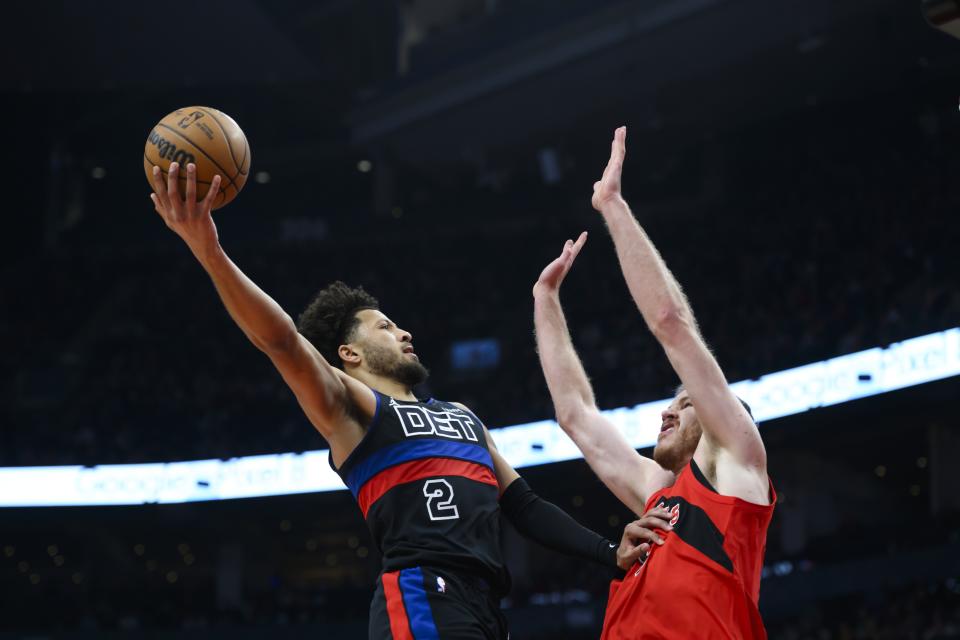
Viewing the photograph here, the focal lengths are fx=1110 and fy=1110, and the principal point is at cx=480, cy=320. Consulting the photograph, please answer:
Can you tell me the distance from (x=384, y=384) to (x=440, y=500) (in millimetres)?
593

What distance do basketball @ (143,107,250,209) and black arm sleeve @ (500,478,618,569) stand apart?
61.7 inches

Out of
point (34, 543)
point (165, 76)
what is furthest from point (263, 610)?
point (165, 76)

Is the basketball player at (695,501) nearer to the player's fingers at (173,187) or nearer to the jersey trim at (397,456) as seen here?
the jersey trim at (397,456)

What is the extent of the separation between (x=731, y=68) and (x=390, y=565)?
19.5 m

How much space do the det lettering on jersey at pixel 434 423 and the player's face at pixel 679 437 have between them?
700 mm

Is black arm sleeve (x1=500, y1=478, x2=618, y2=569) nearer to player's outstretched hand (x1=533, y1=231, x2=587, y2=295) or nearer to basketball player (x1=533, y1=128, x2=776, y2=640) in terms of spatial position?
basketball player (x1=533, y1=128, x2=776, y2=640)

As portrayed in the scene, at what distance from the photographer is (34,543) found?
2666 cm

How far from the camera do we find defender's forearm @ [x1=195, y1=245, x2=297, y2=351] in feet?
11.1

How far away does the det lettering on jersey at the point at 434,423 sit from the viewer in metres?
3.94

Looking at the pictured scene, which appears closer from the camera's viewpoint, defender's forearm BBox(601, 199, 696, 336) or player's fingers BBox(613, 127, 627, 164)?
defender's forearm BBox(601, 199, 696, 336)

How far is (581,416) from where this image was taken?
4551 mm

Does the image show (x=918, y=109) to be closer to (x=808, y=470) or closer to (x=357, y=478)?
(x=808, y=470)

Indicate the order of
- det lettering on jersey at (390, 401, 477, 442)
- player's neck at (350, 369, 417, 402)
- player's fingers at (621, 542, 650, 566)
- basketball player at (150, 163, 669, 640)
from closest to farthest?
basketball player at (150, 163, 669, 640) < player's fingers at (621, 542, 650, 566) < det lettering on jersey at (390, 401, 477, 442) < player's neck at (350, 369, 417, 402)

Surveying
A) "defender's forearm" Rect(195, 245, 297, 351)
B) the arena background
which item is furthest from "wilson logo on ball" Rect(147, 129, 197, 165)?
the arena background
